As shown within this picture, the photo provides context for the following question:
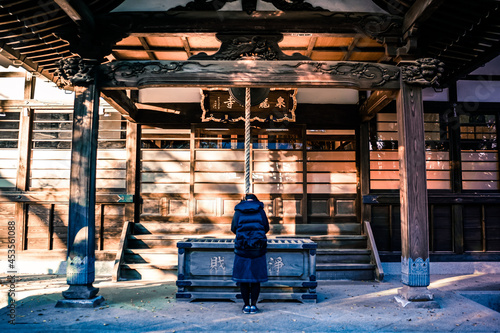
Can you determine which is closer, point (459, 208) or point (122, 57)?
point (122, 57)

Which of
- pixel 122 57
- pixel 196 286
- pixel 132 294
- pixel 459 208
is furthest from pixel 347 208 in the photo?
pixel 122 57

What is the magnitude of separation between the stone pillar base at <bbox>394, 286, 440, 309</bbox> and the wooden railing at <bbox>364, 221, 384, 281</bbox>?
6.32ft

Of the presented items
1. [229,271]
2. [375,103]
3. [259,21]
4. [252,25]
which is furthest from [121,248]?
[375,103]

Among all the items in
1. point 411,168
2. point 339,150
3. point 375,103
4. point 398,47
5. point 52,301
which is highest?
point 398,47

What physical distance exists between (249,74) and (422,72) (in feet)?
10.0

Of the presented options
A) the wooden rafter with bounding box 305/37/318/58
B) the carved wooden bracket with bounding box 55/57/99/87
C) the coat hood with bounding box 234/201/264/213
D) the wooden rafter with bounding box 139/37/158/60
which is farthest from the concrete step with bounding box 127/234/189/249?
the wooden rafter with bounding box 305/37/318/58

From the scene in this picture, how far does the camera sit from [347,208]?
29.8ft

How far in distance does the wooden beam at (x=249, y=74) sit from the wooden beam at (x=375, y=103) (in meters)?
0.40

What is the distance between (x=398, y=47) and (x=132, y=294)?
22.0 ft

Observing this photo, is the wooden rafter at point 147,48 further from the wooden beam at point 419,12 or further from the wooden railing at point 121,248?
the wooden beam at point 419,12

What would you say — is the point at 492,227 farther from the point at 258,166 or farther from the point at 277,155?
the point at 258,166

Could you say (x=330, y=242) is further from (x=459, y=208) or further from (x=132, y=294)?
(x=132, y=294)

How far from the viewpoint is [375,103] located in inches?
305

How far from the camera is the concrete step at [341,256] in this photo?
8.23 metres
